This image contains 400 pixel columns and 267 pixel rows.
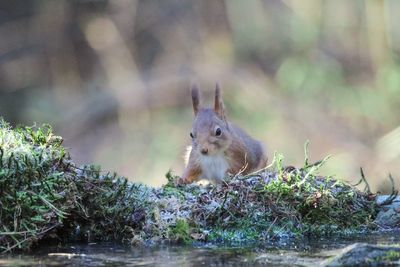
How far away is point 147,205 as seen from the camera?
14.8 feet

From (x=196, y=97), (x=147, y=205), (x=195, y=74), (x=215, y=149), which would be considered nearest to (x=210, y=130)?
(x=215, y=149)

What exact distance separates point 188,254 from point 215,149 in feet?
8.80

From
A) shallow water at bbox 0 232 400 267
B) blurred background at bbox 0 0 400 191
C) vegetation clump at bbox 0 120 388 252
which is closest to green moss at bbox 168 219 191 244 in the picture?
vegetation clump at bbox 0 120 388 252

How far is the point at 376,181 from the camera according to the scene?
10930 mm

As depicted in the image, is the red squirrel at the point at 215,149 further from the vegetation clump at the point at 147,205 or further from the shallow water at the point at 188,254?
the shallow water at the point at 188,254

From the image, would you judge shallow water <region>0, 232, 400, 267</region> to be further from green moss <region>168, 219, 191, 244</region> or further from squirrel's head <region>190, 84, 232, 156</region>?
squirrel's head <region>190, 84, 232, 156</region>

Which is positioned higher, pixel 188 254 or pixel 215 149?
pixel 215 149

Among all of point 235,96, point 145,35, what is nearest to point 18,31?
point 145,35

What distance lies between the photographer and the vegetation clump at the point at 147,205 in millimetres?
4035

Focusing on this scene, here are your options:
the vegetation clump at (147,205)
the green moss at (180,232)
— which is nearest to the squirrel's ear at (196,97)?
the vegetation clump at (147,205)

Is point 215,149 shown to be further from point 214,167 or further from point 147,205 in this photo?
point 147,205

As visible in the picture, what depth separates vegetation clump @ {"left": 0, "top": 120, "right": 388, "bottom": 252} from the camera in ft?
13.2

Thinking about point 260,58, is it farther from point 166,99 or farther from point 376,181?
point 376,181

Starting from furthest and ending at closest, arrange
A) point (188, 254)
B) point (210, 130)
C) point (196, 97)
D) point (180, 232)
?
point (196, 97) < point (210, 130) < point (180, 232) < point (188, 254)
